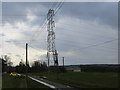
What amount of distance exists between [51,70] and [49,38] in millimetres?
34412

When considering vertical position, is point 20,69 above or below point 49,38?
below

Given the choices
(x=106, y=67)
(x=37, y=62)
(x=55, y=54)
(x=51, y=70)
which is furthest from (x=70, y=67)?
(x=55, y=54)

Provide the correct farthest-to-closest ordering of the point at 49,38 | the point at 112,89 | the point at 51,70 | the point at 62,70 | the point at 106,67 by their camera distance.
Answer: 1. the point at 62,70
2. the point at 51,70
3. the point at 106,67
4. the point at 49,38
5. the point at 112,89

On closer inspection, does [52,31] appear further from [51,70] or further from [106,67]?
[51,70]

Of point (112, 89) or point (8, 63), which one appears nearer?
point (112, 89)

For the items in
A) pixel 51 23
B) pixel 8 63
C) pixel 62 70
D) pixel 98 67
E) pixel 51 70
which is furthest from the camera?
pixel 8 63

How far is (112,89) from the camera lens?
2297 centimetres

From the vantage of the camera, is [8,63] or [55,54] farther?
[8,63]

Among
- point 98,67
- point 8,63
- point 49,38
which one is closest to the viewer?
point 49,38

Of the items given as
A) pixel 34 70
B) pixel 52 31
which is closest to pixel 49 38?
pixel 52 31

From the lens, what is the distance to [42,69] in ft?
411

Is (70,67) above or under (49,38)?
under

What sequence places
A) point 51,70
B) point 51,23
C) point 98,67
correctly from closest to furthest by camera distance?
point 51,23
point 98,67
point 51,70

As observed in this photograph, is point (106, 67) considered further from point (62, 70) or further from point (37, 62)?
point (37, 62)
